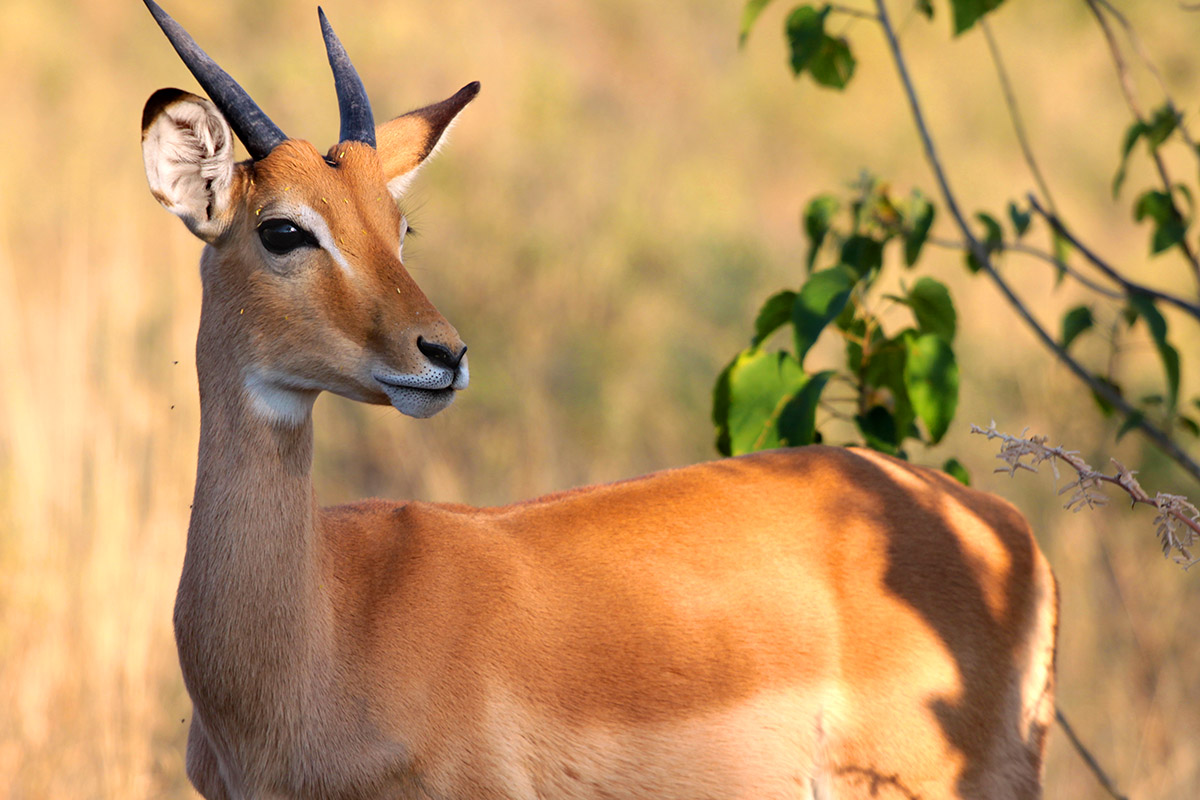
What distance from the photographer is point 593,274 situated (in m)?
8.84

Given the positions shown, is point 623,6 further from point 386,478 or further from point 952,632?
point 952,632

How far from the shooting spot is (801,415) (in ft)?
12.1

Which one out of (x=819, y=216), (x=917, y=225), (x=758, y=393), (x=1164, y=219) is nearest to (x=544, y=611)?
(x=758, y=393)

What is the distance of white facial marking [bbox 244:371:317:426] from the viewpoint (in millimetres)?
2754

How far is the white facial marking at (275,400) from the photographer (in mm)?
2754

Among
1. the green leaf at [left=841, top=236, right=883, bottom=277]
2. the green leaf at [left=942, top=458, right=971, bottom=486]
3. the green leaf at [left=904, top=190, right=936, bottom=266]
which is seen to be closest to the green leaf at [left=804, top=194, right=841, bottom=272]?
the green leaf at [left=841, top=236, right=883, bottom=277]

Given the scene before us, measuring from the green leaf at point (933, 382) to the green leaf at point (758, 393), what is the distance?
357 millimetres

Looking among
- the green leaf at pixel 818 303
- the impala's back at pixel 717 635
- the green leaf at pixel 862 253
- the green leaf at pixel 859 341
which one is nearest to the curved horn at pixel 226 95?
the impala's back at pixel 717 635

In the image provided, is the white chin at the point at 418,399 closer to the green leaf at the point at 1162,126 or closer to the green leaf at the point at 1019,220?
the green leaf at the point at 1019,220

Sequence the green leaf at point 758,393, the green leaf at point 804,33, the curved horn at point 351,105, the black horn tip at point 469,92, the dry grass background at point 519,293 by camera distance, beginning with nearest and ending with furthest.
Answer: the curved horn at point 351,105 < the black horn tip at point 469,92 < the green leaf at point 758,393 < the green leaf at point 804,33 < the dry grass background at point 519,293

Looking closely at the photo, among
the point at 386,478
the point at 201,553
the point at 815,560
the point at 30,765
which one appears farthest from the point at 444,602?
the point at 386,478

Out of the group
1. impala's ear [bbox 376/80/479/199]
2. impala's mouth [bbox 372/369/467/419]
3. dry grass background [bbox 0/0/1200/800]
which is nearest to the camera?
impala's mouth [bbox 372/369/467/419]

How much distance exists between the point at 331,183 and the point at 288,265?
25 cm

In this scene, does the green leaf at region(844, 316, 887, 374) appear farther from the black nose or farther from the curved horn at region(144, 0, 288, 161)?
the curved horn at region(144, 0, 288, 161)
